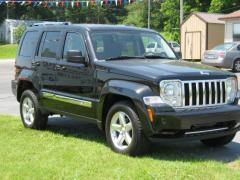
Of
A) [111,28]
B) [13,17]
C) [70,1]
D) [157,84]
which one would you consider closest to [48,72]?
[111,28]

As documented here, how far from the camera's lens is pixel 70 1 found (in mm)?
33906

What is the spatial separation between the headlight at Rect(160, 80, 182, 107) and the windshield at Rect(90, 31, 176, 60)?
4.38 ft

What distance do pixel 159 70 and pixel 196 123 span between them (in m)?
0.87

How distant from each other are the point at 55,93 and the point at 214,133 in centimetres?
278

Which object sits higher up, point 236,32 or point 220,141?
point 236,32

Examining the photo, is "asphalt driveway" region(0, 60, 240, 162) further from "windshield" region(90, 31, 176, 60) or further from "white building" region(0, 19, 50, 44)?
"white building" region(0, 19, 50, 44)

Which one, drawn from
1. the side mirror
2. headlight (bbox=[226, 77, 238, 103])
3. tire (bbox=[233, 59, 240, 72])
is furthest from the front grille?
tire (bbox=[233, 59, 240, 72])

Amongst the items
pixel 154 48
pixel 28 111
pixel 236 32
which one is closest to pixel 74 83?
pixel 154 48

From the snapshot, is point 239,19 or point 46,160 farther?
point 239,19

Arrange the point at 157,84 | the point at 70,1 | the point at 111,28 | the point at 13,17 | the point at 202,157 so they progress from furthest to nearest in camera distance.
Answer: the point at 13,17
the point at 70,1
the point at 111,28
the point at 202,157
the point at 157,84

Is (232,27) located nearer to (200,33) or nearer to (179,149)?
(200,33)

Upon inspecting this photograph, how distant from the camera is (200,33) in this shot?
37.1 metres

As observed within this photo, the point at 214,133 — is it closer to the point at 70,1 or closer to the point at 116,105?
the point at 116,105

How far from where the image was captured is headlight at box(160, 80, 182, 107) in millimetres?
6605
